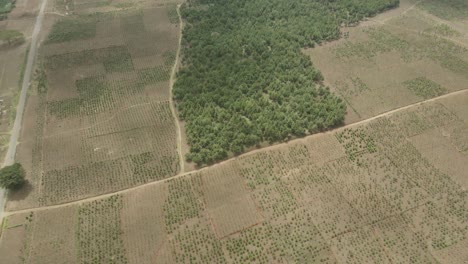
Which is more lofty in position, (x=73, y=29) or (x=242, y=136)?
(x=73, y=29)

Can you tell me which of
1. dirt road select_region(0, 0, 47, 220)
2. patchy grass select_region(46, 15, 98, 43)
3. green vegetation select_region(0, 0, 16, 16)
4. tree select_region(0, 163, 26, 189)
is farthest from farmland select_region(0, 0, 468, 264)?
green vegetation select_region(0, 0, 16, 16)

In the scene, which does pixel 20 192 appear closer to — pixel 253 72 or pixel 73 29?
pixel 253 72

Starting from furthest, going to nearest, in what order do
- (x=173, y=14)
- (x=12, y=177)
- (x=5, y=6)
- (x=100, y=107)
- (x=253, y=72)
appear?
(x=5, y=6)
(x=173, y=14)
(x=253, y=72)
(x=100, y=107)
(x=12, y=177)

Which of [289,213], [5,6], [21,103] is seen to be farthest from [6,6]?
[289,213]

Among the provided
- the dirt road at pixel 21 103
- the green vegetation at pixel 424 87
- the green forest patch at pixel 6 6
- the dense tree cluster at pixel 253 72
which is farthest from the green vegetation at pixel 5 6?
the green vegetation at pixel 424 87

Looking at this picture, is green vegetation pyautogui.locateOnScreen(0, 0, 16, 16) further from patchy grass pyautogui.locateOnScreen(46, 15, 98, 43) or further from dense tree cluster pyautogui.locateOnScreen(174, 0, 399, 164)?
dense tree cluster pyautogui.locateOnScreen(174, 0, 399, 164)

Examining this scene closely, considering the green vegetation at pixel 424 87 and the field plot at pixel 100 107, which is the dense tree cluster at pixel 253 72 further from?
the green vegetation at pixel 424 87
